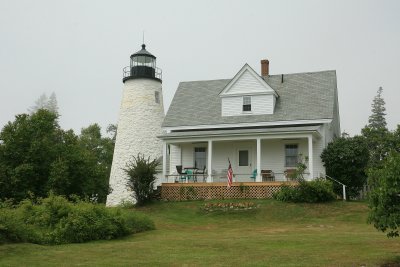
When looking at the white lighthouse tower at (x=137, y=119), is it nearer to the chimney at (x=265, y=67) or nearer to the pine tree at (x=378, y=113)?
the chimney at (x=265, y=67)

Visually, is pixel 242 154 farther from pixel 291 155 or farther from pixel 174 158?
pixel 174 158

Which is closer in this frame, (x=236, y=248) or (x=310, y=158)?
(x=236, y=248)

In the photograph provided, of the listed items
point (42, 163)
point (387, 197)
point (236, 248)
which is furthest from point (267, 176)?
point (387, 197)

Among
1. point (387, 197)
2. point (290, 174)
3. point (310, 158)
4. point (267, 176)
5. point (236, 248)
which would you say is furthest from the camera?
point (267, 176)

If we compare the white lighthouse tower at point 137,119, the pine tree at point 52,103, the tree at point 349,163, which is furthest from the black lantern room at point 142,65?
the pine tree at point 52,103

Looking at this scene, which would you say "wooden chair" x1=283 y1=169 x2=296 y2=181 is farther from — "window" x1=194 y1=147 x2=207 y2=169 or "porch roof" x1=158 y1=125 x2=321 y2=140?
"window" x1=194 y1=147 x2=207 y2=169

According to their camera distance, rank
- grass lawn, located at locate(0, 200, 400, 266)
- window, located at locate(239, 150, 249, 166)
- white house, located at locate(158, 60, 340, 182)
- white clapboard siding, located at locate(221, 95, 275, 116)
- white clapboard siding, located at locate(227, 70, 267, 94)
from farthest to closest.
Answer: white clapboard siding, located at locate(227, 70, 267, 94)
white clapboard siding, located at locate(221, 95, 275, 116)
window, located at locate(239, 150, 249, 166)
white house, located at locate(158, 60, 340, 182)
grass lawn, located at locate(0, 200, 400, 266)

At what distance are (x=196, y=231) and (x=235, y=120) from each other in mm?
13343

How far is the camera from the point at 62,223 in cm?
1702

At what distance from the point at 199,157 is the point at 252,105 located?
4618mm

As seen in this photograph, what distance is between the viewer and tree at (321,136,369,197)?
29.1 m

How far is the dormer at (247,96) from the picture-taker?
32125 millimetres

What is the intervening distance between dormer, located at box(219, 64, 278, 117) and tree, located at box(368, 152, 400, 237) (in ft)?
67.0

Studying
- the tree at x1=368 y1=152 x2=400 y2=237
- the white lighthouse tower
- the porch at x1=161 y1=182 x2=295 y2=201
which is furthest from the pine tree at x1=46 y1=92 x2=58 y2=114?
the tree at x1=368 y1=152 x2=400 y2=237
